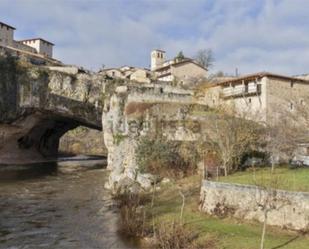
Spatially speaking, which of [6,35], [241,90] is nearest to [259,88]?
[241,90]

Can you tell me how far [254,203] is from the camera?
2267cm

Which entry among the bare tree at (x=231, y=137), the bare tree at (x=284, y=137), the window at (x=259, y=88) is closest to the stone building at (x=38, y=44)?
the window at (x=259, y=88)

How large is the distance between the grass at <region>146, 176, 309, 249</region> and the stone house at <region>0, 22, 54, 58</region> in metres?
73.8

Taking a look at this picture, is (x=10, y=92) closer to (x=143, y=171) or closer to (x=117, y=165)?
(x=117, y=165)

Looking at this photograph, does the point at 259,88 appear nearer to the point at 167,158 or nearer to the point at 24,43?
the point at 167,158

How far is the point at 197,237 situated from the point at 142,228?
12.2 feet

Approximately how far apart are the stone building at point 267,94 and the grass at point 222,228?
18232mm

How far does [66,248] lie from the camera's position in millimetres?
21172

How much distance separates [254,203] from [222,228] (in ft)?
7.64

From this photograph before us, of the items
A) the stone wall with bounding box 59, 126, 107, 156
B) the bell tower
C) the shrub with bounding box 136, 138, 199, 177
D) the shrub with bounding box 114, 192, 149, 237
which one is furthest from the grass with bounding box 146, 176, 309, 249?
the bell tower

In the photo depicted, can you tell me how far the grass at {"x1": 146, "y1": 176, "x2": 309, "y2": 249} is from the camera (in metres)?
→ 19.0

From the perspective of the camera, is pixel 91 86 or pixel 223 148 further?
pixel 91 86

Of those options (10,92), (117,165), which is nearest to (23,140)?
(10,92)

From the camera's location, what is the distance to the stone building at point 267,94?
149 ft
